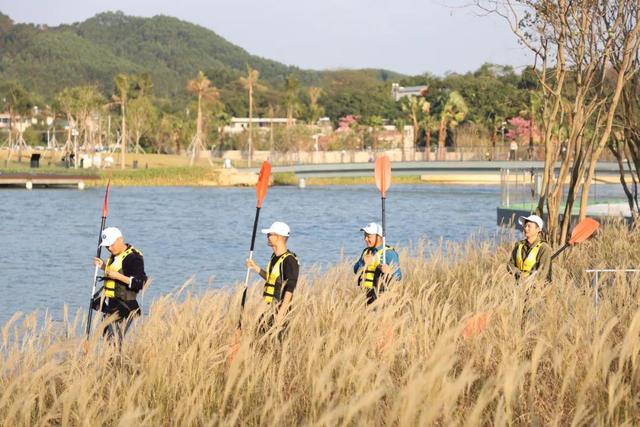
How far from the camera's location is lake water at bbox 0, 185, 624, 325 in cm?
3047

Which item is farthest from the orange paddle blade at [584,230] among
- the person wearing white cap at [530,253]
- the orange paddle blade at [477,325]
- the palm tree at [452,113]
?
the palm tree at [452,113]

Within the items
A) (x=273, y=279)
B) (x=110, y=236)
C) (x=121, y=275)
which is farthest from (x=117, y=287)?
(x=273, y=279)

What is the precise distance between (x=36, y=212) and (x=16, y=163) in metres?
48.7

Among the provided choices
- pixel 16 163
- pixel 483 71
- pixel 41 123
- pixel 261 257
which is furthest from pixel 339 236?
pixel 41 123

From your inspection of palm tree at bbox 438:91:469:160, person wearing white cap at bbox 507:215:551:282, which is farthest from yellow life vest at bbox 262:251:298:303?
palm tree at bbox 438:91:469:160

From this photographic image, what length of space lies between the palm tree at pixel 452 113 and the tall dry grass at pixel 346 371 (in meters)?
112

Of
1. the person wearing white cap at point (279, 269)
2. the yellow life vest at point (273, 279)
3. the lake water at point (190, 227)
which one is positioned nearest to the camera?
the person wearing white cap at point (279, 269)

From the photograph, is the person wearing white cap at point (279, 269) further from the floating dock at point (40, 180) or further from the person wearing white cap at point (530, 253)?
the floating dock at point (40, 180)

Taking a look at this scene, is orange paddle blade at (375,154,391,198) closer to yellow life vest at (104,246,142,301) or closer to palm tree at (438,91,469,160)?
yellow life vest at (104,246,142,301)

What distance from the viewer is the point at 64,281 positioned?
3003 centimetres

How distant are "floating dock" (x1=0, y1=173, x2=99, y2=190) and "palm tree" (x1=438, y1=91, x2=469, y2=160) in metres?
46.5

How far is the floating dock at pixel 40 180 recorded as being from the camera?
3270 inches

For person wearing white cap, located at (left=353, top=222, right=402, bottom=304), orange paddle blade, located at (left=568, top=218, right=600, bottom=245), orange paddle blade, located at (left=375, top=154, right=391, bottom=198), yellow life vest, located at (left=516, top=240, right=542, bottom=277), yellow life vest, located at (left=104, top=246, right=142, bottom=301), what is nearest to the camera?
yellow life vest, located at (left=104, top=246, right=142, bottom=301)

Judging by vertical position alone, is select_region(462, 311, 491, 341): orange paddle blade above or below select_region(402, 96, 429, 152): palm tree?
below
